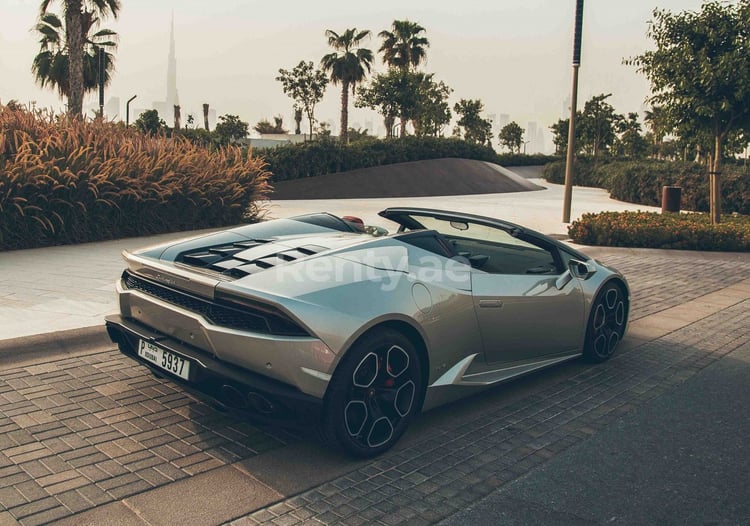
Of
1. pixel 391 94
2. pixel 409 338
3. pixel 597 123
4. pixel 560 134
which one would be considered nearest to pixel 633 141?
pixel 560 134

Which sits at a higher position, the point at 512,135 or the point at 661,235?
the point at 512,135

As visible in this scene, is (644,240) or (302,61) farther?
(302,61)

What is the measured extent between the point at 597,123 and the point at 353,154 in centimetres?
2978

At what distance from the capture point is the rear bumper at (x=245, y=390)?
11.9 feet

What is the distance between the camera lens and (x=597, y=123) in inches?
2103

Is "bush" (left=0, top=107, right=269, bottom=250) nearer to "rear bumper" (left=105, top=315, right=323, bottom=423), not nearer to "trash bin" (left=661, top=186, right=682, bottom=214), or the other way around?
"rear bumper" (left=105, top=315, right=323, bottom=423)

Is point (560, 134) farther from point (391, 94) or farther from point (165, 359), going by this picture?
point (165, 359)

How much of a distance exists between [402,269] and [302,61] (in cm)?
6470

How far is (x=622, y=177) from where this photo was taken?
3073cm

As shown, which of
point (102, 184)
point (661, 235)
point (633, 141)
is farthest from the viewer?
point (633, 141)

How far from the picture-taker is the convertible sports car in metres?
3.68

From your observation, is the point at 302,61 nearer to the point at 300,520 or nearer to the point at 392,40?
the point at 392,40

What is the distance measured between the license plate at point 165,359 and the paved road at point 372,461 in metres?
0.41

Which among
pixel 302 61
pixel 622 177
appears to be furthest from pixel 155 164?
pixel 302 61
